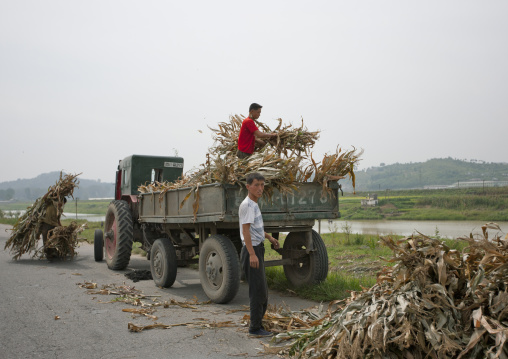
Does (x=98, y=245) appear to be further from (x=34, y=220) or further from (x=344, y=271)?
(x=344, y=271)

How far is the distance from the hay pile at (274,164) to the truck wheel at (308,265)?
991 millimetres

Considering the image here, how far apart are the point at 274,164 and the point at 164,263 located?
3.06 meters

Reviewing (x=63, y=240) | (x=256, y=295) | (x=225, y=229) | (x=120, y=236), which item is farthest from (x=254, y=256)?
(x=63, y=240)

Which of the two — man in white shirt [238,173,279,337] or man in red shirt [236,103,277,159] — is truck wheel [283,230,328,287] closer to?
man in red shirt [236,103,277,159]

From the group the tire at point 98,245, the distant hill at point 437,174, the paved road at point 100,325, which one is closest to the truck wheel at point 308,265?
the paved road at point 100,325

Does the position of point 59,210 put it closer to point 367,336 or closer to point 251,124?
point 251,124

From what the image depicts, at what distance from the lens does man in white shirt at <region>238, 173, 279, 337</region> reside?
17.1ft

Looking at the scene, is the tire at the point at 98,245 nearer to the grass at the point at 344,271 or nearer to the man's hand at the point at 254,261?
the grass at the point at 344,271

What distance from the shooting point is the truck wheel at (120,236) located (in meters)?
10.3

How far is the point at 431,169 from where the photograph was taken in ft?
513

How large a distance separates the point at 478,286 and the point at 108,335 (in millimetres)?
4019

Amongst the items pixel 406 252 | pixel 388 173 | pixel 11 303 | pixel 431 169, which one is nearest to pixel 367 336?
pixel 406 252

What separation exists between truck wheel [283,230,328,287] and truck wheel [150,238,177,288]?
6.93 ft

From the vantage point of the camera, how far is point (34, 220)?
42.4ft
